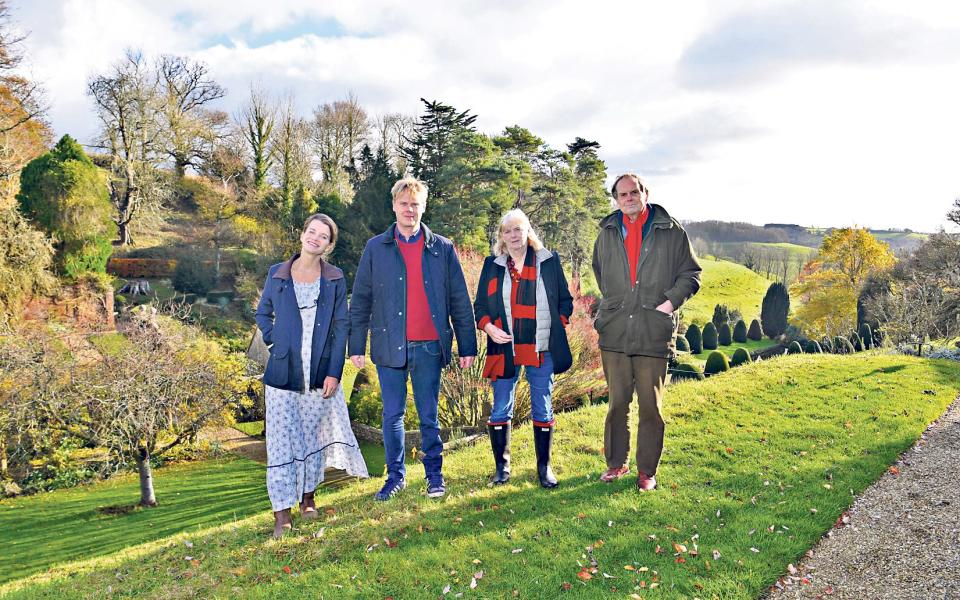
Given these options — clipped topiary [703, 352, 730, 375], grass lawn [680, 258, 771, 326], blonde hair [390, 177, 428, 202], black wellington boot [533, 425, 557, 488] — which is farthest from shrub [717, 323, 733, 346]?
blonde hair [390, 177, 428, 202]

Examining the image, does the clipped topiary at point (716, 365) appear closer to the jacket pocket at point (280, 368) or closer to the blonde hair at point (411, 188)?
the blonde hair at point (411, 188)

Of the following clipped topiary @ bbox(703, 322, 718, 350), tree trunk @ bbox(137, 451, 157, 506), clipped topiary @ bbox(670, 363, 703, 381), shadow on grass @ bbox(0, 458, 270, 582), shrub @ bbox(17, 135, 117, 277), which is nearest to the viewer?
shadow on grass @ bbox(0, 458, 270, 582)

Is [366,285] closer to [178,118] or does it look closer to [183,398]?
[183,398]

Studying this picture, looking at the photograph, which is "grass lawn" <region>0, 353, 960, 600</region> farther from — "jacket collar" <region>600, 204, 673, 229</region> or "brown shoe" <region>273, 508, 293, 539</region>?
"jacket collar" <region>600, 204, 673, 229</region>

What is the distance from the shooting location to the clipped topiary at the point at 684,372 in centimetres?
1641

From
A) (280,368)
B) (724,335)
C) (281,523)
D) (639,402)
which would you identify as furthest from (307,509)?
(724,335)

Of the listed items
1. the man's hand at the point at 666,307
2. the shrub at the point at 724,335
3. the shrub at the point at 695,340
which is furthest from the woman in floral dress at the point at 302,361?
the shrub at the point at 724,335

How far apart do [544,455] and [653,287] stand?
1.72 metres

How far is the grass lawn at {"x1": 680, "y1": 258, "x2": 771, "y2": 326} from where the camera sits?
132 ft

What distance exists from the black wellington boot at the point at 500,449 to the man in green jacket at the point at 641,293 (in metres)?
0.92

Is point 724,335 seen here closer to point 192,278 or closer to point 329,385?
point 192,278

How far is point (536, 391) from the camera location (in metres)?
4.63

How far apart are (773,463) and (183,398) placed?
10.6m

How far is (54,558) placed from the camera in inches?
340
